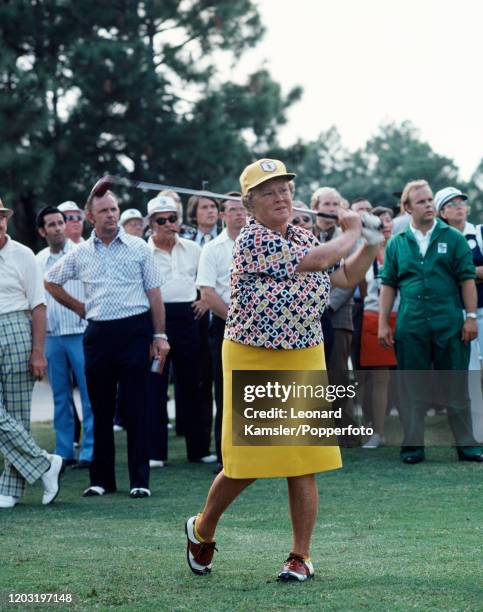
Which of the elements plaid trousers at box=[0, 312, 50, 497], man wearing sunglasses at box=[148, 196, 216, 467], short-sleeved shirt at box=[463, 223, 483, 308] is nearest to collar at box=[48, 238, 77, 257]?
man wearing sunglasses at box=[148, 196, 216, 467]

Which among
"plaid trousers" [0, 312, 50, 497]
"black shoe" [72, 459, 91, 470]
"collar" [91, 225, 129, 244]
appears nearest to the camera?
"plaid trousers" [0, 312, 50, 497]

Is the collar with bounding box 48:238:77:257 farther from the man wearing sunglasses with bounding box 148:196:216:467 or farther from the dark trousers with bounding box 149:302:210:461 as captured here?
the dark trousers with bounding box 149:302:210:461

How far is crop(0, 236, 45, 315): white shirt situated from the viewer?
29.5 feet

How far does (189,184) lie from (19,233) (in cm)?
400

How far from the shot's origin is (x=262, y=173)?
6.05 m

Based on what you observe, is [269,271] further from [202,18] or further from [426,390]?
[202,18]

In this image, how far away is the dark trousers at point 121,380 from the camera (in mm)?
9203

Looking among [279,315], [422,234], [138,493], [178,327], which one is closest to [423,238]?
[422,234]

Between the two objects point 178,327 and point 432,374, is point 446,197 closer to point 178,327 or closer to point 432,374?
point 432,374

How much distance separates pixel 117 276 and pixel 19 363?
968 millimetres

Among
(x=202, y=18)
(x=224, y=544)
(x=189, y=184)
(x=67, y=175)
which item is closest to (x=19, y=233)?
(x=67, y=175)

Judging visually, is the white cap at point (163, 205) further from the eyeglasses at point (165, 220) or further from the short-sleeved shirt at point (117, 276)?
the short-sleeved shirt at point (117, 276)

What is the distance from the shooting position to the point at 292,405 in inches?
240

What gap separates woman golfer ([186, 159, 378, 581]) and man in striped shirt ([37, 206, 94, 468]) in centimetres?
539
